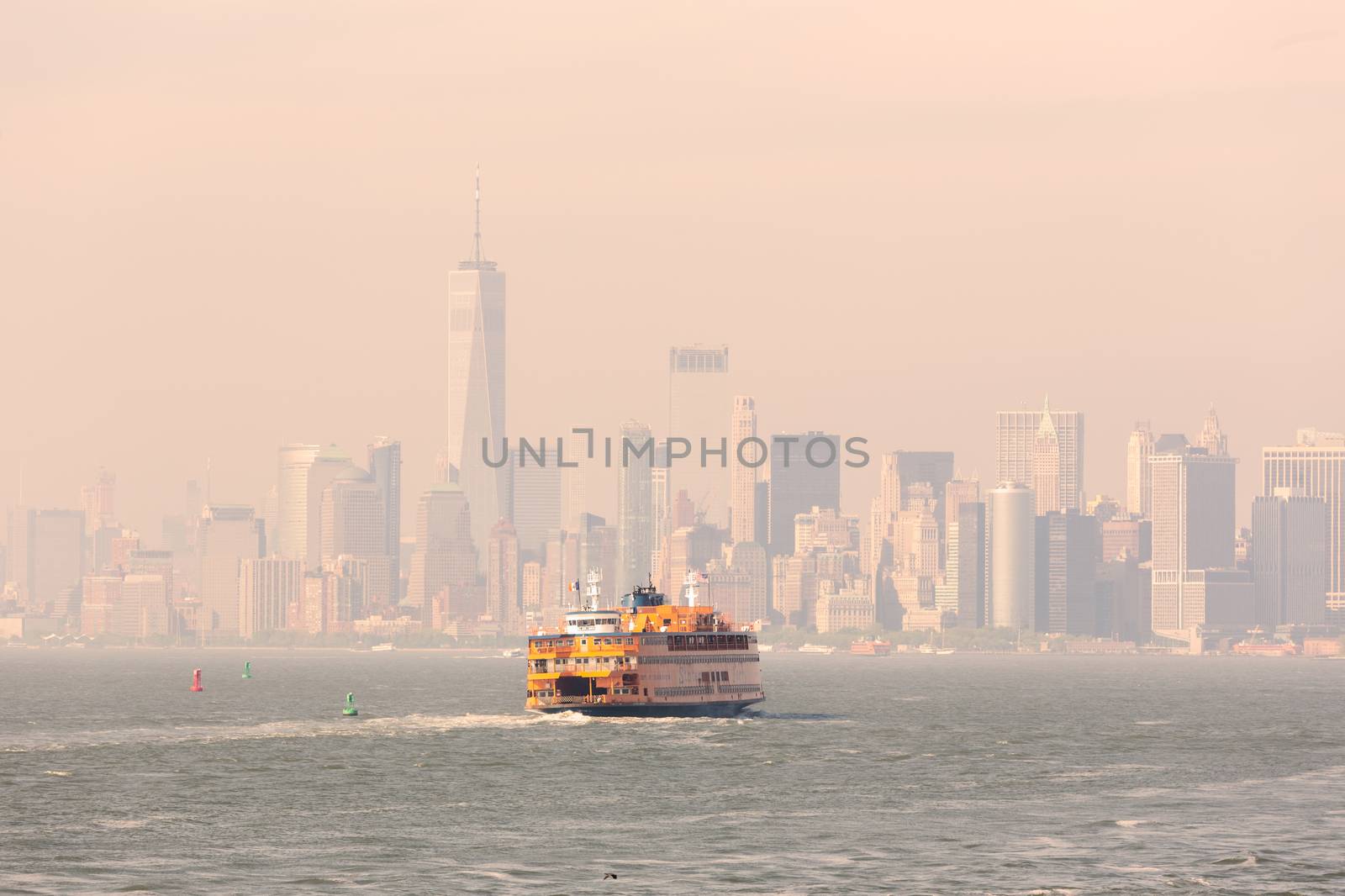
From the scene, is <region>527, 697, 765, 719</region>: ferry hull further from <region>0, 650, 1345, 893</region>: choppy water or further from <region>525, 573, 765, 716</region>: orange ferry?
<region>0, 650, 1345, 893</region>: choppy water

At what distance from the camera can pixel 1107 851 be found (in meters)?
96.8

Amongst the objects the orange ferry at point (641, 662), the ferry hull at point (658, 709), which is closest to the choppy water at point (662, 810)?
the ferry hull at point (658, 709)

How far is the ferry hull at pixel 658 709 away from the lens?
16588 cm

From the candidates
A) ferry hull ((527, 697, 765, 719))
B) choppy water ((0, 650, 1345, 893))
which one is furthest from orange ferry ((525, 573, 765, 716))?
choppy water ((0, 650, 1345, 893))

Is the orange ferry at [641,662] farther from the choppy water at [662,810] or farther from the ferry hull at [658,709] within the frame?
the choppy water at [662,810]

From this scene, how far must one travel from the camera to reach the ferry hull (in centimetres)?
16588

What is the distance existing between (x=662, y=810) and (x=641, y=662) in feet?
171

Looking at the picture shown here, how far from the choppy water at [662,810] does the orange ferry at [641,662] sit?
225 cm

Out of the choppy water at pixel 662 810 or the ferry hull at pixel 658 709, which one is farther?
the ferry hull at pixel 658 709

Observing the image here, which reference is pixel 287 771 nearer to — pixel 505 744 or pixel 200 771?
pixel 200 771

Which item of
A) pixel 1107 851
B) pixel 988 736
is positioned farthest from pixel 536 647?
pixel 1107 851

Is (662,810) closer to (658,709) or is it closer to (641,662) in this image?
(641,662)

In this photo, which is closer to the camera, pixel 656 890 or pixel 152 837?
pixel 656 890

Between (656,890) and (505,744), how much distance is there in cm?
6714
